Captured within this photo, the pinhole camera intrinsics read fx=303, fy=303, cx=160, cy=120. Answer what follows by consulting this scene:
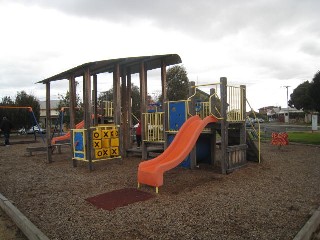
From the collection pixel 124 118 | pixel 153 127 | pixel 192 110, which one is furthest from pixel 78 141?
pixel 192 110

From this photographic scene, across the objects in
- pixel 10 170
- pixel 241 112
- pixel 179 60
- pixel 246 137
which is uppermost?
pixel 179 60

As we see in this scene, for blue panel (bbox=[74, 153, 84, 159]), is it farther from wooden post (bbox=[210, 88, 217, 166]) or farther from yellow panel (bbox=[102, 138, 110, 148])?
wooden post (bbox=[210, 88, 217, 166])

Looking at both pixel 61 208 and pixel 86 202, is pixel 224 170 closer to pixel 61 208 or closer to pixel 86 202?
pixel 86 202

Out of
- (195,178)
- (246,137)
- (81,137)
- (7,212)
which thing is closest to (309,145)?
(246,137)

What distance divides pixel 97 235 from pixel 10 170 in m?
7.33

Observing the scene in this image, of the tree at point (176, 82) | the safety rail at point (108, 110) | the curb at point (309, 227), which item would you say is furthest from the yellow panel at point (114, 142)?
the tree at point (176, 82)

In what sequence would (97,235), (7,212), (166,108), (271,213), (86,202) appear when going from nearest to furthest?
(97,235) < (271,213) < (7,212) < (86,202) < (166,108)

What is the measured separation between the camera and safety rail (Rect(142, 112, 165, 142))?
10.6 meters

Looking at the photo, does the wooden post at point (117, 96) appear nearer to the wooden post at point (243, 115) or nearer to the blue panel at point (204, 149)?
the blue panel at point (204, 149)

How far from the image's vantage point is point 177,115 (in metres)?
9.70

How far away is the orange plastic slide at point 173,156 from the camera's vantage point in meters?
6.71

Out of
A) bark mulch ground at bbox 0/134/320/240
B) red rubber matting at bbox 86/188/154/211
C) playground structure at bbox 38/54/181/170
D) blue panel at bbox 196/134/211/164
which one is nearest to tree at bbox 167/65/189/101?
playground structure at bbox 38/54/181/170

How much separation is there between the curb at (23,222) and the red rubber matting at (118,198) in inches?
53.8

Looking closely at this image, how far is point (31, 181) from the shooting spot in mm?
8266
